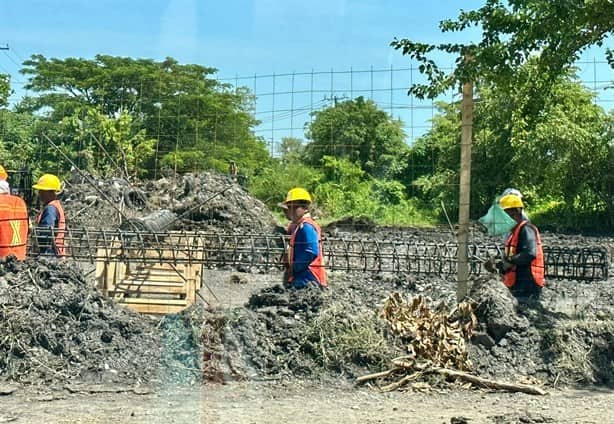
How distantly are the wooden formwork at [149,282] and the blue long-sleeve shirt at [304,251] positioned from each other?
5.15 ft

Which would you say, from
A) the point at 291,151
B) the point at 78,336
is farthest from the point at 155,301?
the point at 291,151

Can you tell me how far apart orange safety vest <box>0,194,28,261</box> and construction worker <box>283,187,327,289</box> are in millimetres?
2875

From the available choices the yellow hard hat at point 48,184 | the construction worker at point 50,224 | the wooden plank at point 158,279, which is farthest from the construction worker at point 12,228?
the wooden plank at point 158,279

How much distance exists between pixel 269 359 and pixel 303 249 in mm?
1219

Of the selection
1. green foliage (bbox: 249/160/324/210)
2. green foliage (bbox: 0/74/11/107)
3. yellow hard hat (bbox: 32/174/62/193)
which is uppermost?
green foliage (bbox: 0/74/11/107)

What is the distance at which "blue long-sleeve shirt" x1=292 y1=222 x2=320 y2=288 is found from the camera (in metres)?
7.75

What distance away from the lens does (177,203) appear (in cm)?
1984

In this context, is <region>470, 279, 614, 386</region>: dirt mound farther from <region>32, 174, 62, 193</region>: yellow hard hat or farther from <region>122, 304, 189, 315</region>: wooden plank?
<region>32, 174, 62, 193</region>: yellow hard hat

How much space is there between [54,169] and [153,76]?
22.2 ft

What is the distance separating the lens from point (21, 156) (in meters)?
26.6

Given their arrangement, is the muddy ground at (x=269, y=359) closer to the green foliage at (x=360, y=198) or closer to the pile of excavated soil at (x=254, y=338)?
the pile of excavated soil at (x=254, y=338)

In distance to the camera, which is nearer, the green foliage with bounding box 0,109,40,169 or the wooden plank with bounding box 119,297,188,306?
the wooden plank with bounding box 119,297,188,306

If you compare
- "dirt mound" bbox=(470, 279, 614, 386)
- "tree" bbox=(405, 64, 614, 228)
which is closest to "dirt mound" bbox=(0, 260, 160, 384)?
"dirt mound" bbox=(470, 279, 614, 386)

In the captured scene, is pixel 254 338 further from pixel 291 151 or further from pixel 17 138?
pixel 17 138
